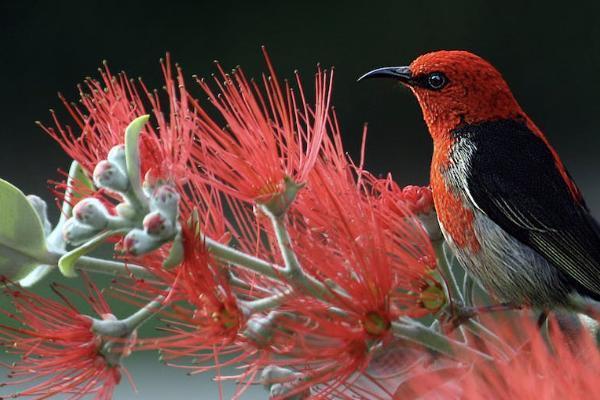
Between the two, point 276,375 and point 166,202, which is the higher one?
point 166,202

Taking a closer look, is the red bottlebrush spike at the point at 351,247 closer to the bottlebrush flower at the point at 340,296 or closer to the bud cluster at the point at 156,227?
the bottlebrush flower at the point at 340,296

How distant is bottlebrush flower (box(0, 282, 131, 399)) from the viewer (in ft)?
2.68

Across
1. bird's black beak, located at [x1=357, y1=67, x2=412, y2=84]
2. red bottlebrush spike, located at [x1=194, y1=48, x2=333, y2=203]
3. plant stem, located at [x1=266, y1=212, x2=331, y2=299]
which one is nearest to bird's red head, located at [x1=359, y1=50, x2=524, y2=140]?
bird's black beak, located at [x1=357, y1=67, x2=412, y2=84]

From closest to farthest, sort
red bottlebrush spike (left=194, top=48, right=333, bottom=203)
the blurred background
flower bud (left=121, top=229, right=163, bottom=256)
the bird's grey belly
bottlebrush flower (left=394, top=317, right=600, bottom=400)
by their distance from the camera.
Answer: bottlebrush flower (left=394, top=317, right=600, bottom=400) → flower bud (left=121, top=229, right=163, bottom=256) → red bottlebrush spike (left=194, top=48, right=333, bottom=203) → the bird's grey belly → the blurred background

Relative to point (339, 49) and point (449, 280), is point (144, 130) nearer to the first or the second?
point (449, 280)

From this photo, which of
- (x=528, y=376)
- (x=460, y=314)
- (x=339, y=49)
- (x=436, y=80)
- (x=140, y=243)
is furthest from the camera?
(x=339, y=49)

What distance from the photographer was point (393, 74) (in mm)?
1016

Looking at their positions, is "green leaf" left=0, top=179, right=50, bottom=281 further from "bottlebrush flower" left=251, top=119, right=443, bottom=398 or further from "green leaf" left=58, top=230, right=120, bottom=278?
"bottlebrush flower" left=251, top=119, right=443, bottom=398

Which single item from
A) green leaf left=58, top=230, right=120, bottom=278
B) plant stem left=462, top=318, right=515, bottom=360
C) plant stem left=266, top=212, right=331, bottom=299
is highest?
green leaf left=58, top=230, right=120, bottom=278

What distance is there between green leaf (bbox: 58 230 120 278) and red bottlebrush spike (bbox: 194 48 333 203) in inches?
3.7

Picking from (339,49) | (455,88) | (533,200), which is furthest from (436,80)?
(339,49)

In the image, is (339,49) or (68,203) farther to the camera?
(339,49)

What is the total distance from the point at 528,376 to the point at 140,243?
236mm

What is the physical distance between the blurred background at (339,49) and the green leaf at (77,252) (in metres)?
1.15
